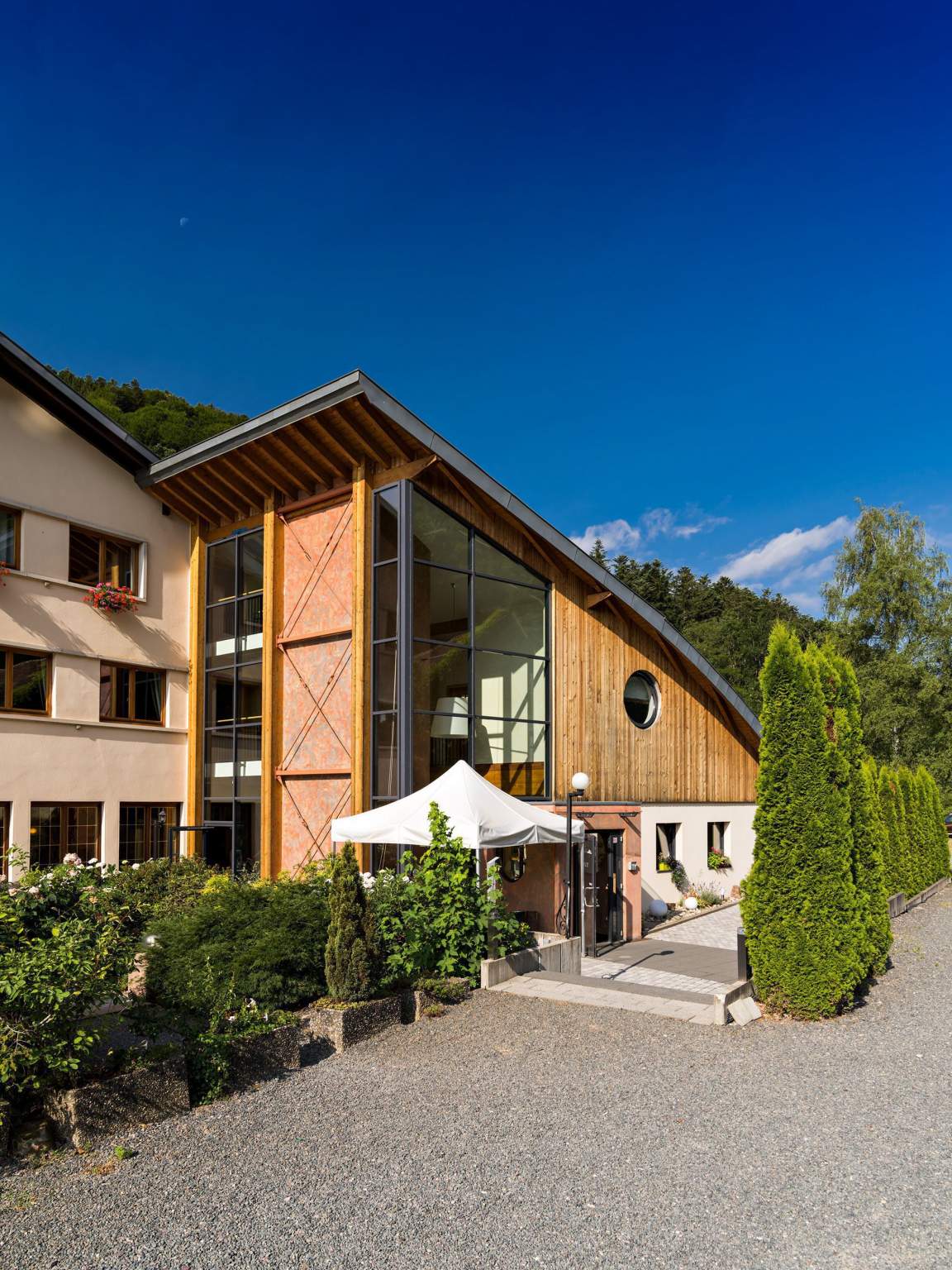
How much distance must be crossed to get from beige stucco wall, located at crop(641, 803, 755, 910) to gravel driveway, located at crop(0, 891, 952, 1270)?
374 inches

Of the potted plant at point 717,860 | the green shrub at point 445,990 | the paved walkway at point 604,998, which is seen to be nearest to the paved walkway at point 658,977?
the paved walkway at point 604,998

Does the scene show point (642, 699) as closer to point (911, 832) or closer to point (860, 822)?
point (860, 822)

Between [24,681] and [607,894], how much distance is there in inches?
417

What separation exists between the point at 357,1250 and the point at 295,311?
2410 cm

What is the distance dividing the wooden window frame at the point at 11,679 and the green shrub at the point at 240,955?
7027 millimetres

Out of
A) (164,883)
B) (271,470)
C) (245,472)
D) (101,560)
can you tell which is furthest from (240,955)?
(101,560)

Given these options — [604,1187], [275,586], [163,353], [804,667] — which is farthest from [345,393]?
[163,353]

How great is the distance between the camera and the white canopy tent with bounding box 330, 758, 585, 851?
10562 mm

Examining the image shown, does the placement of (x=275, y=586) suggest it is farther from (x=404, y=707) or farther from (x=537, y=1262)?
(x=537, y=1262)

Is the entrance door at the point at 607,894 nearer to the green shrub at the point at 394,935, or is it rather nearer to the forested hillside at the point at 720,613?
the green shrub at the point at 394,935

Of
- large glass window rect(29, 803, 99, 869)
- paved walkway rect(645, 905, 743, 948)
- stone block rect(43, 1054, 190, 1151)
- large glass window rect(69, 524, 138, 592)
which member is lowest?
paved walkway rect(645, 905, 743, 948)

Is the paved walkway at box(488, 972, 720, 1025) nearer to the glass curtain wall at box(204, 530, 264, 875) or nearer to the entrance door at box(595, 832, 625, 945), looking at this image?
the entrance door at box(595, 832, 625, 945)

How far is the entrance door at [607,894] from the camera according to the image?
14891mm

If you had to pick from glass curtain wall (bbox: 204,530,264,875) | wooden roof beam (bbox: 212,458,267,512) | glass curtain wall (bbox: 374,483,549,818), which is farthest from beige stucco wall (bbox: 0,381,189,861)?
glass curtain wall (bbox: 374,483,549,818)
